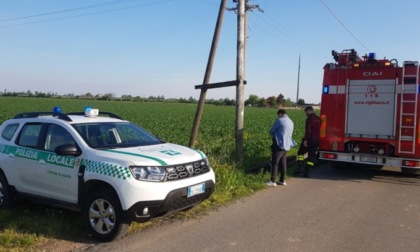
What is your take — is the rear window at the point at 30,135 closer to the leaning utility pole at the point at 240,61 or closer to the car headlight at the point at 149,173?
the car headlight at the point at 149,173

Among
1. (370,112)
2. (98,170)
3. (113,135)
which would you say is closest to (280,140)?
(370,112)

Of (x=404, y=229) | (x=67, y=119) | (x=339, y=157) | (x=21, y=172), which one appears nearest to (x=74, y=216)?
(x=21, y=172)

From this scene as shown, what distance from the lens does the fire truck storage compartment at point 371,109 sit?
980 centimetres

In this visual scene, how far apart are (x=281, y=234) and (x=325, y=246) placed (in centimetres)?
65

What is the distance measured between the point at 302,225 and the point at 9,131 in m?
4.91

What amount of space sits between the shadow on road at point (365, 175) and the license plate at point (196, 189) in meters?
5.15

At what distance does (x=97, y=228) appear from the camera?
Result: 5438mm

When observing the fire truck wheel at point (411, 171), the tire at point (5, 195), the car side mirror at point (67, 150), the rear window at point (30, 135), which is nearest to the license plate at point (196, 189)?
the car side mirror at point (67, 150)

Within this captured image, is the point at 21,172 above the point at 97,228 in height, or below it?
above

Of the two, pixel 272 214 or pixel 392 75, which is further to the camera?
pixel 392 75

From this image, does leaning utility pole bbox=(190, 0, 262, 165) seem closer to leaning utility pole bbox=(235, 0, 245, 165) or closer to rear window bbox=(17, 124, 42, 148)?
leaning utility pole bbox=(235, 0, 245, 165)

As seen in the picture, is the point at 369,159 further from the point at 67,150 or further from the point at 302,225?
the point at 67,150

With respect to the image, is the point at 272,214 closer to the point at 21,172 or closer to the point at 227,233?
the point at 227,233

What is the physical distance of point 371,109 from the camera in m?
10.0
